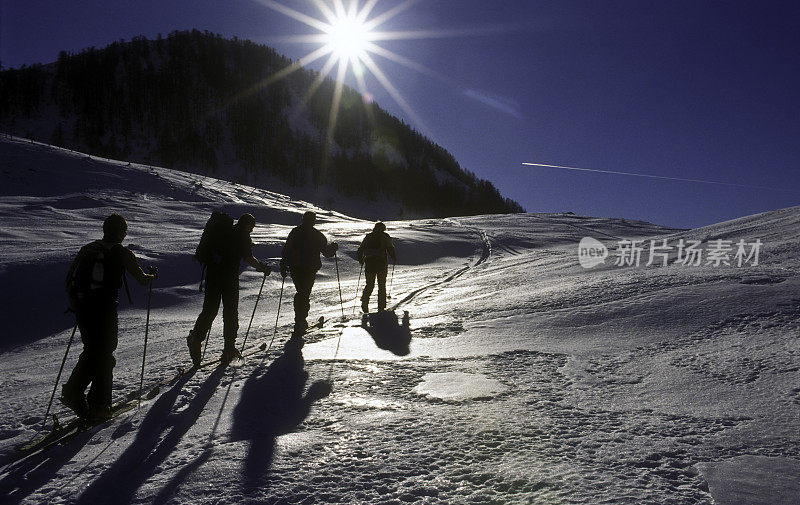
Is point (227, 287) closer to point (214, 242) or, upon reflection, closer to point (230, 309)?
point (230, 309)

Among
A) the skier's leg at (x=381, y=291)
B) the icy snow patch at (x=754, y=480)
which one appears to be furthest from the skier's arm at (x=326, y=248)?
the icy snow patch at (x=754, y=480)

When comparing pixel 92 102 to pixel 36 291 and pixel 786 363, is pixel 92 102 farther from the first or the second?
pixel 786 363

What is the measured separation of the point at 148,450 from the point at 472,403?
2.38 meters

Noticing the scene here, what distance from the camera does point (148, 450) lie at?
3.00 metres

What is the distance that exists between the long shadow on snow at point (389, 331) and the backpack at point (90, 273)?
3093 mm

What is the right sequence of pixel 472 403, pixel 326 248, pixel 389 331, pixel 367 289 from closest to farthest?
pixel 472 403 < pixel 389 331 < pixel 326 248 < pixel 367 289

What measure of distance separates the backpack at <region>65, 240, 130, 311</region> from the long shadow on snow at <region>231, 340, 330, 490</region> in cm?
167

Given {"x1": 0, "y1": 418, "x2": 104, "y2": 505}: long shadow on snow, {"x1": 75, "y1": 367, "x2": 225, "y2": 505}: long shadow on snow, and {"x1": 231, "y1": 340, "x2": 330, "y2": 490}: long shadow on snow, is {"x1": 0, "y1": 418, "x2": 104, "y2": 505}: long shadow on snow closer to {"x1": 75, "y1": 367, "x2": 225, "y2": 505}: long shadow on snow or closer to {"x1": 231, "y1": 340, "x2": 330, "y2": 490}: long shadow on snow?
{"x1": 75, "y1": 367, "x2": 225, "y2": 505}: long shadow on snow

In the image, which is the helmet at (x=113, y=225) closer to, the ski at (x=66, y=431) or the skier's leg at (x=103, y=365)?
the skier's leg at (x=103, y=365)

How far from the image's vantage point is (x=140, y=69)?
132m

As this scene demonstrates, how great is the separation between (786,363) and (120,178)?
34.9 m

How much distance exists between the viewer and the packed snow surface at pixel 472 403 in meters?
2.38

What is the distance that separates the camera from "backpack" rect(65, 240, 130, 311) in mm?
3996

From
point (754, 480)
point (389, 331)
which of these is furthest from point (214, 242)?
point (754, 480)
